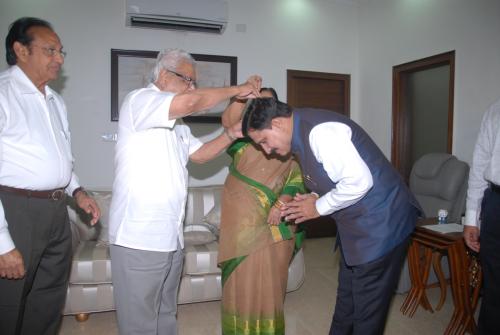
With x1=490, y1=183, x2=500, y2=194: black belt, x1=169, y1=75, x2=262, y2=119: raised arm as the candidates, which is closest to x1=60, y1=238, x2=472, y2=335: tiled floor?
x1=490, y1=183, x2=500, y2=194: black belt

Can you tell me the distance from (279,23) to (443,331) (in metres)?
3.58

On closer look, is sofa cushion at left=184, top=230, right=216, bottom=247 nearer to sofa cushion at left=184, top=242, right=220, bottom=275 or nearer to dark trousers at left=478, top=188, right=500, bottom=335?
sofa cushion at left=184, top=242, right=220, bottom=275

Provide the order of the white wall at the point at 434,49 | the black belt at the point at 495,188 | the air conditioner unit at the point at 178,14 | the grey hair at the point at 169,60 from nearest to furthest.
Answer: the grey hair at the point at 169,60
the black belt at the point at 495,188
the white wall at the point at 434,49
the air conditioner unit at the point at 178,14

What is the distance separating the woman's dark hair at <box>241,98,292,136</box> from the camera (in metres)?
1.44

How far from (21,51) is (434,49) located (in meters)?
3.53

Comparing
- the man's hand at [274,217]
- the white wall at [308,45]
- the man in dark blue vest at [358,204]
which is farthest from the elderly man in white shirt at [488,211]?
the white wall at [308,45]

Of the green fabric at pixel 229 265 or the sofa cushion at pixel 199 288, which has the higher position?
the green fabric at pixel 229 265

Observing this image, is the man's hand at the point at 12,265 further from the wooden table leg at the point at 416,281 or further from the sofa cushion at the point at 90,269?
the wooden table leg at the point at 416,281

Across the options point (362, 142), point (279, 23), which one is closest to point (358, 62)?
point (279, 23)

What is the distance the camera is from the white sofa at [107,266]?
8.21 feet

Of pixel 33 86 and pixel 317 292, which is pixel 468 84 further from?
pixel 33 86

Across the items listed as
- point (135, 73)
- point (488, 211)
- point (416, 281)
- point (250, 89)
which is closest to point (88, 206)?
point (250, 89)

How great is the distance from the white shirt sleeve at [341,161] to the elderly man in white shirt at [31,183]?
1.05 meters

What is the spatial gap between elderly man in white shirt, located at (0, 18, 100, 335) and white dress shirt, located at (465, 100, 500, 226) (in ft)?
6.20
